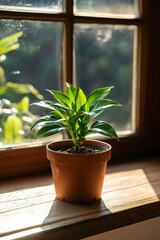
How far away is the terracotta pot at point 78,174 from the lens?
115 centimetres

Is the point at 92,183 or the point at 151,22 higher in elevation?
the point at 151,22

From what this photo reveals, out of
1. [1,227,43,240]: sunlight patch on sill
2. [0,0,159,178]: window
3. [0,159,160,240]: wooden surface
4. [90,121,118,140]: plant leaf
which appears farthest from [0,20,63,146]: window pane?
[1,227,43,240]: sunlight patch on sill

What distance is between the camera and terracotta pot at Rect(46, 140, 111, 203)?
1148 millimetres

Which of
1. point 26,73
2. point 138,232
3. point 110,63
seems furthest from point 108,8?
point 138,232

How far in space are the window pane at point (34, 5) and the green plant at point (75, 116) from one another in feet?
0.99

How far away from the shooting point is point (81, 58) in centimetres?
147

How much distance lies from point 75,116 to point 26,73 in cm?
31

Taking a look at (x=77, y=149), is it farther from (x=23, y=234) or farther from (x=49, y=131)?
(x=23, y=234)

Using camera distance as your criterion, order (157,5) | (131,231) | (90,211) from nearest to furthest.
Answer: (90,211), (131,231), (157,5)

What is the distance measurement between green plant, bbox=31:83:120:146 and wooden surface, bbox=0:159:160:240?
19 centimetres

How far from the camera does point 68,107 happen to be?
3.92 feet

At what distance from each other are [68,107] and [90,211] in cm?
28

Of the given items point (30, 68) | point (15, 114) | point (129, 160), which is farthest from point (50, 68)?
point (129, 160)

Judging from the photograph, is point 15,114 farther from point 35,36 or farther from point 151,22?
point 151,22
